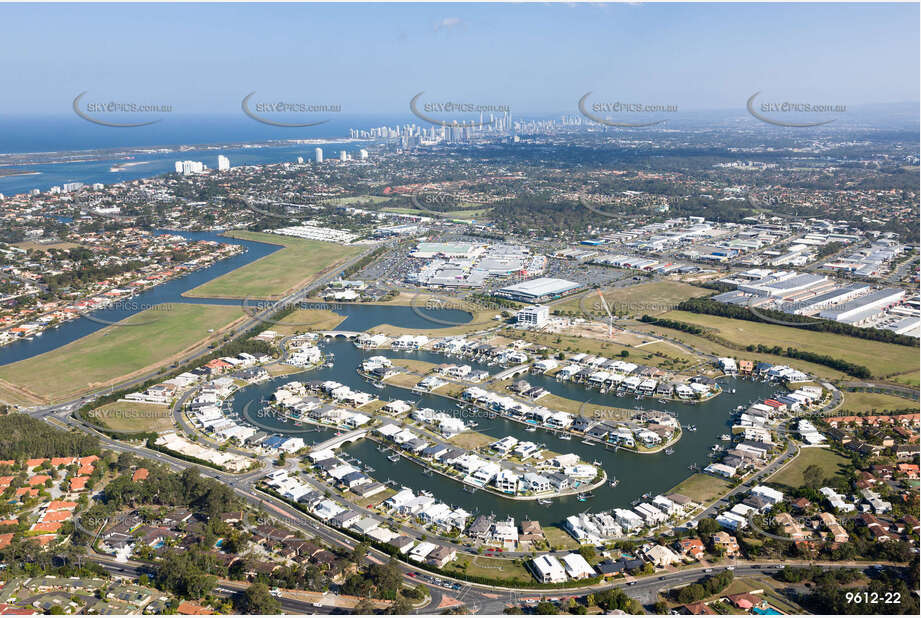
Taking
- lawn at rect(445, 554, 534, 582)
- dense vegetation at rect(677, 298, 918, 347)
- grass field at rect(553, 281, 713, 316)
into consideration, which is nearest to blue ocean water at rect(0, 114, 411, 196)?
grass field at rect(553, 281, 713, 316)

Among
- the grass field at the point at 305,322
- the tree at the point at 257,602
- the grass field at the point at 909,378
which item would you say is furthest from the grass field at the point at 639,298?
the tree at the point at 257,602

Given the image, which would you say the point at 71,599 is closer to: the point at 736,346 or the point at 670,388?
the point at 670,388

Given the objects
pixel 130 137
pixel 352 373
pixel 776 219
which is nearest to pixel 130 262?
pixel 352 373

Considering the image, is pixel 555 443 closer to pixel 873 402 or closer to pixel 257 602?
pixel 257 602

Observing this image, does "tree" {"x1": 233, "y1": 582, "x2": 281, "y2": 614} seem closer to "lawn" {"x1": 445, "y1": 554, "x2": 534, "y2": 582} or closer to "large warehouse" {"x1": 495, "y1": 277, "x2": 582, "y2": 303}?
"lawn" {"x1": 445, "y1": 554, "x2": 534, "y2": 582}

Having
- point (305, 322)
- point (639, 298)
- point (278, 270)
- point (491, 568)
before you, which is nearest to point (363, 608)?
point (491, 568)

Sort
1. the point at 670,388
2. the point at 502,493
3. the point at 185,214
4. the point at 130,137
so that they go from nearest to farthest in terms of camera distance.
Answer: the point at 502,493, the point at 670,388, the point at 185,214, the point at 130,137

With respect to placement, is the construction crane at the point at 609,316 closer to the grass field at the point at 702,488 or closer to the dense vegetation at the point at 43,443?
the grass field at the point at 702,488
